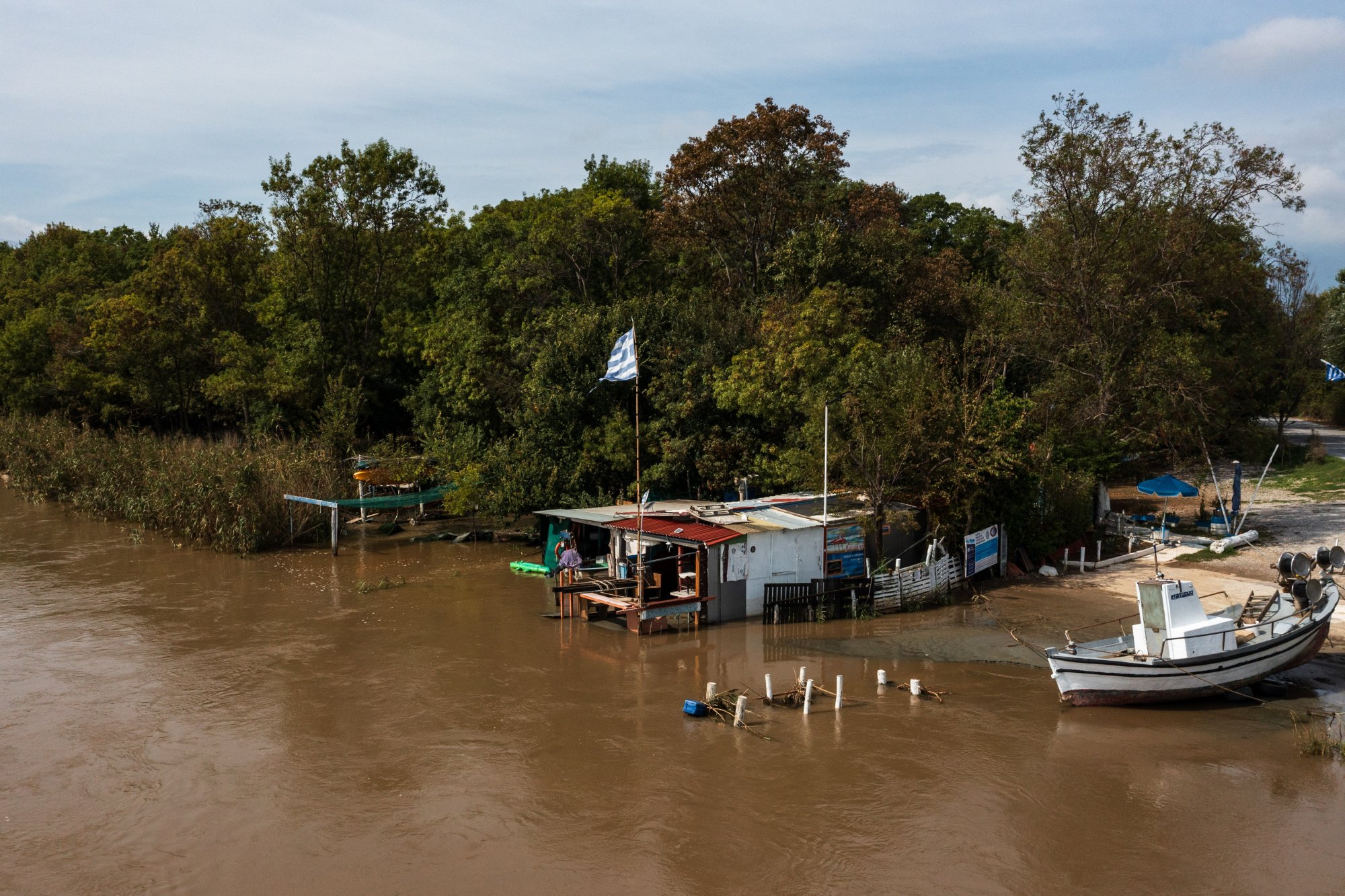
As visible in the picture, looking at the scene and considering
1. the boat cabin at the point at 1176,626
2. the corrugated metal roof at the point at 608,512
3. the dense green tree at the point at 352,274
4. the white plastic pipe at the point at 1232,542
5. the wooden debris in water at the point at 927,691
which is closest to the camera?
the boat cabin at the point at 1176,626

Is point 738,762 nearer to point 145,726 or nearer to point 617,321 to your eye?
point 145,726

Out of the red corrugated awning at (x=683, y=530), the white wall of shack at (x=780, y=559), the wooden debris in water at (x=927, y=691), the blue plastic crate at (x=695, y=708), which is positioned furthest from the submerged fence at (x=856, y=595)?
the blue plastic crate at (x=695, y=708)

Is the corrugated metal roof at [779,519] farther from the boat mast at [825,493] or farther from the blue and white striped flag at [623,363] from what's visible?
the blue and white striped flag at [623,363]

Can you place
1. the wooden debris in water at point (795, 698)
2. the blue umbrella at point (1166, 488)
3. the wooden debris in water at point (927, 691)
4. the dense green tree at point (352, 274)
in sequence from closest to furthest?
the wooden debris in water at point (795, 698), the wooden debris in water at point (927, 691), the blue umbrella at point (1166, 488), the dense green tree at point (352, 274)

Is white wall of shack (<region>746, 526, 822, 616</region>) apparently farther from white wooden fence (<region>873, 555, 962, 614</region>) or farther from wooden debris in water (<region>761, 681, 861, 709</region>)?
wooden debris in water (<region>761, 681, 861, 709</region>)

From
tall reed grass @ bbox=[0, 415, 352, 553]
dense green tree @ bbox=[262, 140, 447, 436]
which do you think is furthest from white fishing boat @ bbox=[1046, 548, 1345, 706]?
dense green tree @ bbox=[262, 140, 447, 436]

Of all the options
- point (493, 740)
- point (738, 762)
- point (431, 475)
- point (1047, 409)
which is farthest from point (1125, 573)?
point (431, 475)

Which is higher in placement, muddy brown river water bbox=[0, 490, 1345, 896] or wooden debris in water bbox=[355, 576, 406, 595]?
wooden debris in water bbox=[355, 576, 406, 595]
